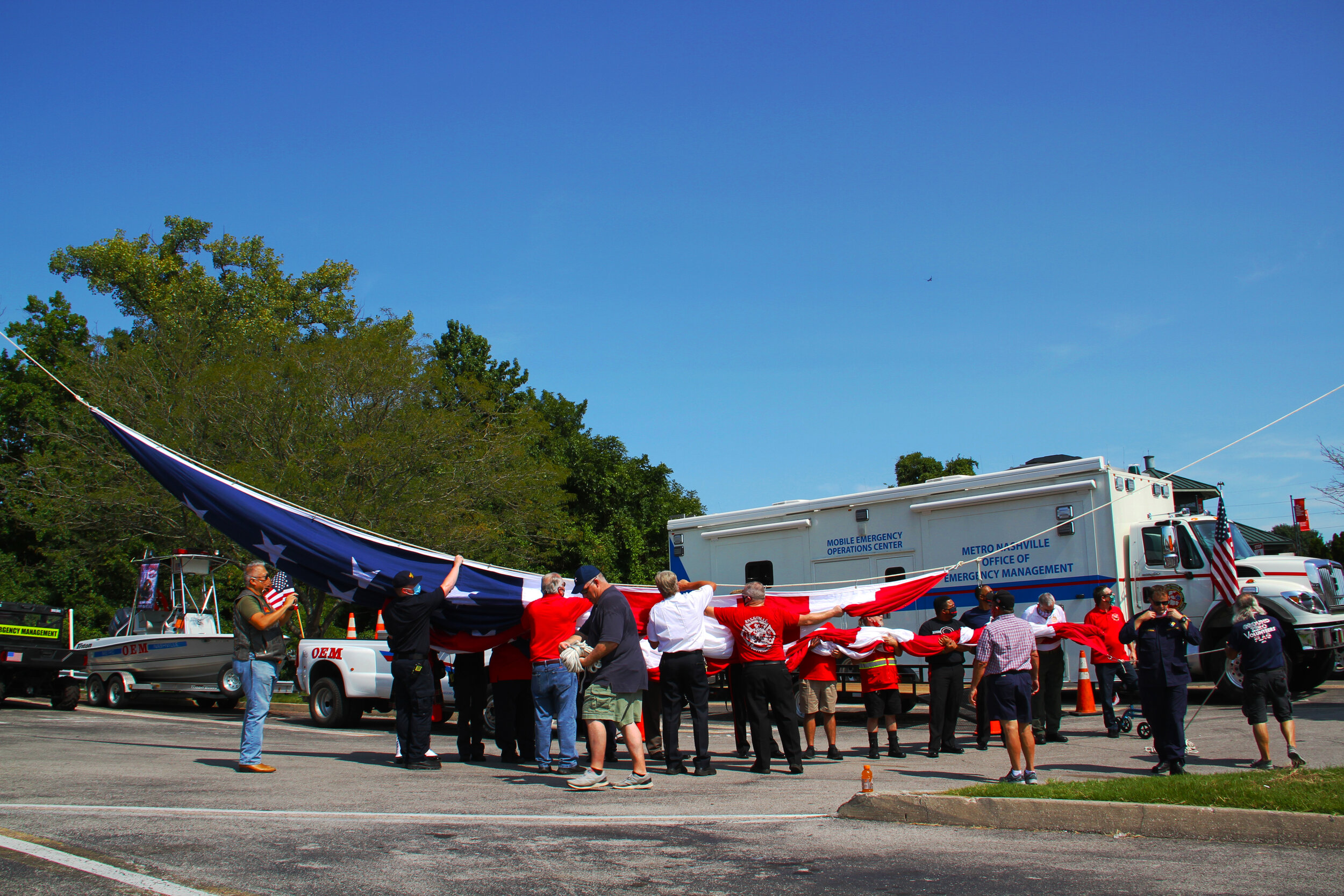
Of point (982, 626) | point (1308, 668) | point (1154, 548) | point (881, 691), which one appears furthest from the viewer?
point (1308, 668)

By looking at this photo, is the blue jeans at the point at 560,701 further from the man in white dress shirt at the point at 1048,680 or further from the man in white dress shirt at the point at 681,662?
the man in white dress shirt at the point at 1048,680

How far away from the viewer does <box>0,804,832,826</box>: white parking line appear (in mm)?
6410

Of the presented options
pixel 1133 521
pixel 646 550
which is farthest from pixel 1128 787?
pixel 646 550

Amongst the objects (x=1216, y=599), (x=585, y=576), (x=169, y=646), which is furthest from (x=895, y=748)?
(x=169, y=646)

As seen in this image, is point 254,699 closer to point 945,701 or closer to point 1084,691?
point 945,701

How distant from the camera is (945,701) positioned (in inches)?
427

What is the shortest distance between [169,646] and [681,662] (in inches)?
502

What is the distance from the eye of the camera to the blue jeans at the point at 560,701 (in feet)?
28.2

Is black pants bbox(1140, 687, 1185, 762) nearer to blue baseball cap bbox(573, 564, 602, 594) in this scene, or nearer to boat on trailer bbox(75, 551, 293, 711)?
→ blue baseball cap bbox(573, 564, 602, 594)

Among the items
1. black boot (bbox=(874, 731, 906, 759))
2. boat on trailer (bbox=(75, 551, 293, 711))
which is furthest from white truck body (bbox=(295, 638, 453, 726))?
black boot (bbox=(874, 731, 906, 759))

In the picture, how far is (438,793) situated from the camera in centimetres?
761

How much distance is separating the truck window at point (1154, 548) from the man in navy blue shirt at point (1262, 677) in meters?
5.53

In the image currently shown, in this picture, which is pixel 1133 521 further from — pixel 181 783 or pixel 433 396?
pixel 433 396

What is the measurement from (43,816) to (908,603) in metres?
8.89
